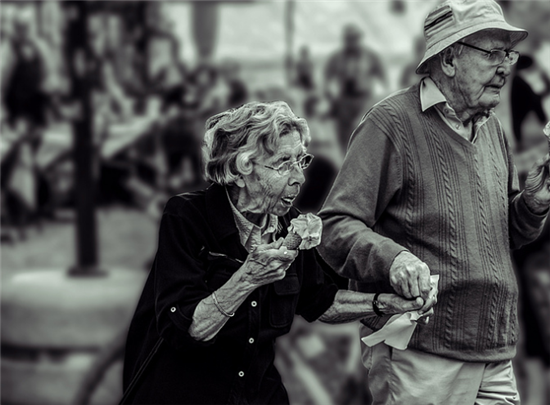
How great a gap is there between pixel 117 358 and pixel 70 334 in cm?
36

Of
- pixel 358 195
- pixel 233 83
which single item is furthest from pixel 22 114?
pixel 358 195

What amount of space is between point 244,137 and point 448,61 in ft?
2.31

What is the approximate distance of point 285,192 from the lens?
256 centimetres

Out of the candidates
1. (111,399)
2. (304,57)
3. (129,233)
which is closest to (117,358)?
(111,399)

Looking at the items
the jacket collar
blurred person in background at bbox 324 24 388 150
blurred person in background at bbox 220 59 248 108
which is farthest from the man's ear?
blurred person in background at bbox 220 59 248 108

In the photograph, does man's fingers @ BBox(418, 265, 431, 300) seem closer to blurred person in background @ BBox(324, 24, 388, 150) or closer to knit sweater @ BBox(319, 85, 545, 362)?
knit sweater @ BBox(319, 85, 545, 362)

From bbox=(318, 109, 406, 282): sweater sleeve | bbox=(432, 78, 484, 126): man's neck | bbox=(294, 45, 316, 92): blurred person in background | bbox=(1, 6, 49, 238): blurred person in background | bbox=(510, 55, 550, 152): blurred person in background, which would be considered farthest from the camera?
bbox=(294, 45, 316, 92): blurred person in background

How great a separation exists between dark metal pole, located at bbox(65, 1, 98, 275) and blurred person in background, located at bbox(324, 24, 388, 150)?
1462 mm

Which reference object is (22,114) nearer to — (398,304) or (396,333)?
(396,333)

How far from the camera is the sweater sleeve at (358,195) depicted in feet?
9.04

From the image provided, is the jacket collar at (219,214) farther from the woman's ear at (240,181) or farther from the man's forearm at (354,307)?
the man's forearm at (354,307)

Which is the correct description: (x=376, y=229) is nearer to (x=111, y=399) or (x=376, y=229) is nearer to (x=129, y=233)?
(x=111, y=399)

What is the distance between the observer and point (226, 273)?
2.54 meters

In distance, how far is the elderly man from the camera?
2779mm
